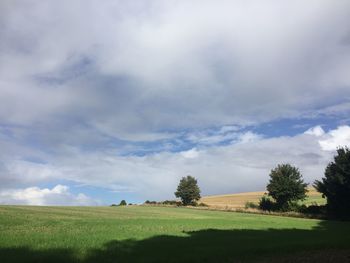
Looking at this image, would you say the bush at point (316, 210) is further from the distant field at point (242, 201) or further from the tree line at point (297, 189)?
the distant field at point (242, 201)

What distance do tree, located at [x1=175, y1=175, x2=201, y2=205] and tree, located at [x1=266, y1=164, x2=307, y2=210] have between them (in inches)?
1426

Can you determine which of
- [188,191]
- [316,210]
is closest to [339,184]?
[316,210]

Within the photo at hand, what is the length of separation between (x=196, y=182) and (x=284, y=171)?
39.0 m

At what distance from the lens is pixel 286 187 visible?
87.9 meters

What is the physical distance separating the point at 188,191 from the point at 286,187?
4011 centimetres

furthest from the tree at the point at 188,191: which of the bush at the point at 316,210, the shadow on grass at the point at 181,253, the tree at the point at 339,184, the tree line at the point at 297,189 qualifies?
the shadow on grass at the point at 181,253

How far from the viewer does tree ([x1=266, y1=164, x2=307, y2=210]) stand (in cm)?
8812

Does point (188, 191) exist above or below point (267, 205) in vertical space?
above

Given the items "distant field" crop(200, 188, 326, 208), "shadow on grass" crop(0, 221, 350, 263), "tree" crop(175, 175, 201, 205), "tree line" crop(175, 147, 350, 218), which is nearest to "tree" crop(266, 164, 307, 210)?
"tree line" crop(175, 147, 350, 218)

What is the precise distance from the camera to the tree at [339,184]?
68.4 meters

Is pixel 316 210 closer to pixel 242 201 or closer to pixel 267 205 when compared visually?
pixel 267 205

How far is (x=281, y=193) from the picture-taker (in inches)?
3462

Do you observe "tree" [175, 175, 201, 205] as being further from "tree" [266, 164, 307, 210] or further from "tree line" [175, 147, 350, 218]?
"tree" [266, 164, 307, 210]

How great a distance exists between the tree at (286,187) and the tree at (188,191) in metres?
36.2
